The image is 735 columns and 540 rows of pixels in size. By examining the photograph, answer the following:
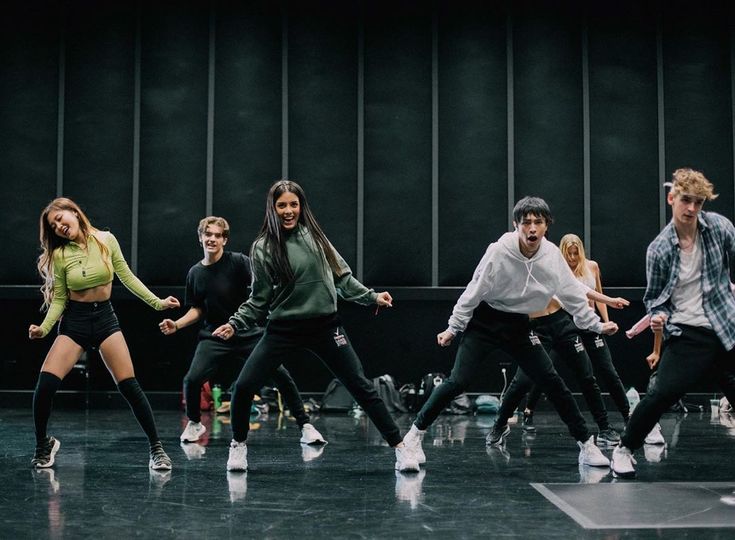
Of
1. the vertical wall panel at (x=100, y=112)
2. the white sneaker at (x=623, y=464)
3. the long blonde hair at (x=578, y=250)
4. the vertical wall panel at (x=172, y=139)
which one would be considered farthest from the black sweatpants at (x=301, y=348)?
the vertical wall panel at (x=100, y=112)

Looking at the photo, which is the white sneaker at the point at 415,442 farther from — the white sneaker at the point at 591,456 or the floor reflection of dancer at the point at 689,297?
the floor reflection of dancer at the point at 689,297

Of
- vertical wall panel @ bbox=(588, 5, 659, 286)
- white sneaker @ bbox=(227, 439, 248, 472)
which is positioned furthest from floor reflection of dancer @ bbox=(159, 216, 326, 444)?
vertical wall panel @ bbox=(588, 5, 659, 286)

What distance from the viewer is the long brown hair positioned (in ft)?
14.7

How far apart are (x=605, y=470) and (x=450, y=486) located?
39.3 inches

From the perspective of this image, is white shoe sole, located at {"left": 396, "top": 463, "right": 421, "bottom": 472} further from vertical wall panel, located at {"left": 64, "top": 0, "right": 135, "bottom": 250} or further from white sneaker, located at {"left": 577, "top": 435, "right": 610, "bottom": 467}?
vertical wall panel, located at {"left": 64, "top": 0, "right": 135, "bottom": 250}

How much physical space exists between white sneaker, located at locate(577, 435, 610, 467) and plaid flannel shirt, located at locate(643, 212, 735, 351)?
1.00 metres

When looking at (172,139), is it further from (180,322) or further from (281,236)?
(281,236)

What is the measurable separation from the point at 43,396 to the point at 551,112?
21.3 ft

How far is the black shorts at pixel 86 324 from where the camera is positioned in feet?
15.2

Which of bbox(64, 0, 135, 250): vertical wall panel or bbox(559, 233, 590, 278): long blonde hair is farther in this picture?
bbox(64, 0, 135, 250): vertical wall panel

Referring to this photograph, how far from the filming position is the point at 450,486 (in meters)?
4.28

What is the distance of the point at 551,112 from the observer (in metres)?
9.31

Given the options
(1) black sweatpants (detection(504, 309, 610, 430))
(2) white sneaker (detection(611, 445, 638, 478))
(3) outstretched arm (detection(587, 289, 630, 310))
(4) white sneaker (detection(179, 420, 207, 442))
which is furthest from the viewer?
(4) white sneaker (detection(179, 420, 207, 442))

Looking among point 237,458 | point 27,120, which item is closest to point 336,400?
point 237,458
